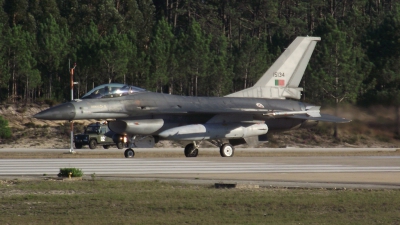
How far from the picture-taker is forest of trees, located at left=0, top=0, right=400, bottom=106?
46812 mm

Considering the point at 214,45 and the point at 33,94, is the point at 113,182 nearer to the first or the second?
the point at 33,94

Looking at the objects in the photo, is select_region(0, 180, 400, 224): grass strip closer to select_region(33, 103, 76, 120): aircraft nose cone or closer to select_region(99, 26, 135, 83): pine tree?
select_region(33, 103, 76, 120): aircraft nose cone

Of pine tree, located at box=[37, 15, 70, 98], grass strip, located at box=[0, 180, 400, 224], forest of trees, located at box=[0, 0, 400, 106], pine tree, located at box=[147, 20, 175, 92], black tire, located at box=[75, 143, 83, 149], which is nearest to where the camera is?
grass strip, located at box=[0, 180, 400, 224]

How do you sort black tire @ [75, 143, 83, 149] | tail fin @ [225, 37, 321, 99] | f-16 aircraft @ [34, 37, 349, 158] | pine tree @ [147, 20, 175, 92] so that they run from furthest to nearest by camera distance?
pine tree @ [147, 20, 175, 92], black tire @ [75, 143, 83, 149], tail fin @ [225, 37, 321, 99], f-16 aircraft @ [34, 37, 349, 158]

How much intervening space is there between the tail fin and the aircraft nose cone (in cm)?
734

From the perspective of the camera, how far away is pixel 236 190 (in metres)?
13.4

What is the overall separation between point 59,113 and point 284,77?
9.76 m

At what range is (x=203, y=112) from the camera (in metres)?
25.1

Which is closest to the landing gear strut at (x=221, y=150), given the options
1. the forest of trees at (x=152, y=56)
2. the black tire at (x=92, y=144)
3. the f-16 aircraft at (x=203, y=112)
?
the f-16 aircraft at (x=203, y=112)

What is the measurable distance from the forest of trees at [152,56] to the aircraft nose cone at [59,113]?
20.8 metres

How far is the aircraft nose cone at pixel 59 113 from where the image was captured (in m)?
22.3

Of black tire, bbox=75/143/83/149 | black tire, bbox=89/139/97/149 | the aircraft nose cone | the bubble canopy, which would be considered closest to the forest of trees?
black tire, bbox=75/143/83/149

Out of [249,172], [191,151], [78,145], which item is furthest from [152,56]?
[249,172]

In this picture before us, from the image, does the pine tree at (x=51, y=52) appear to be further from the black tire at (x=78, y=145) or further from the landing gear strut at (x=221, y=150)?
the landing gear strut at (x=221, y=150)
